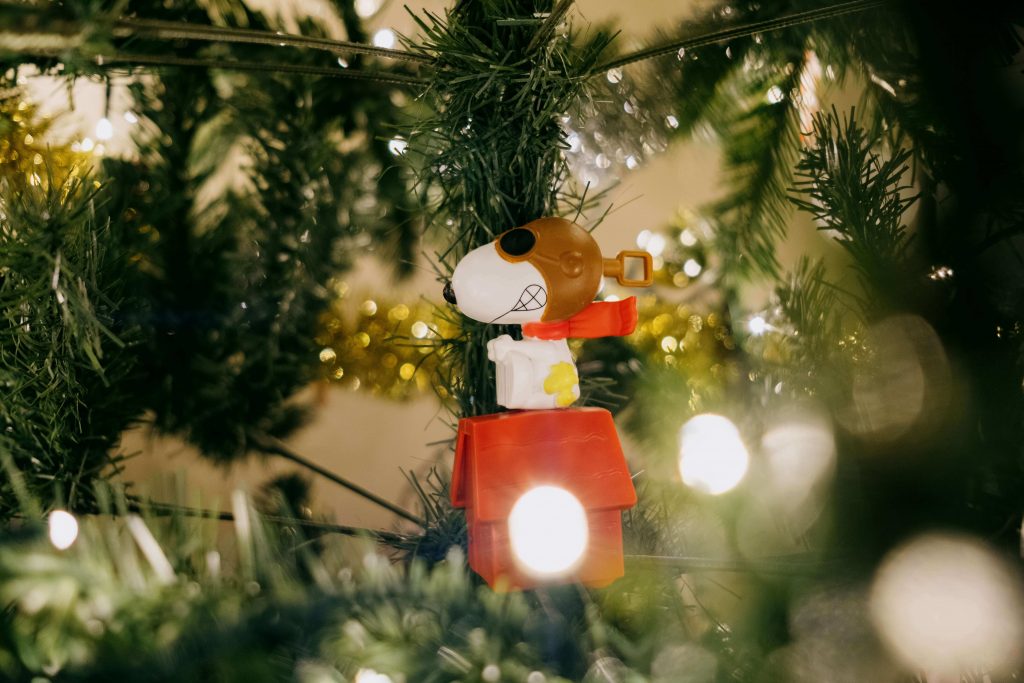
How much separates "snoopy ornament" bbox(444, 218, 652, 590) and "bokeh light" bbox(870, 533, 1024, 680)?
14cm

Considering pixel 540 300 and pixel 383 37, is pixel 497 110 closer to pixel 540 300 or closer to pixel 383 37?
pixel 540 300

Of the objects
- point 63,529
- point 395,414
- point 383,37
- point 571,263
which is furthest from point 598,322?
point 395,414

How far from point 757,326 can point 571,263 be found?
0.30 meters

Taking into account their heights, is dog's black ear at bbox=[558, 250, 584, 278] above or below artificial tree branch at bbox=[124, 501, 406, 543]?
above

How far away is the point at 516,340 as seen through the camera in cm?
43

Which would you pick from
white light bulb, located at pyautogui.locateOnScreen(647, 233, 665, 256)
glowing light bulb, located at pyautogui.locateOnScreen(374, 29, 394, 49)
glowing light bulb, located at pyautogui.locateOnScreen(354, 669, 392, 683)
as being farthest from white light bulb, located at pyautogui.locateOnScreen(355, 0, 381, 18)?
glowing light bulb, located at pyautogui.locateOnScreen(354, 669, 392, 683)

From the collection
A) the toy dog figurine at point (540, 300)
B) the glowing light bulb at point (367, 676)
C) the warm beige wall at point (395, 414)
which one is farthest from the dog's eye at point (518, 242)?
the warm beige wall at point (395, 414)

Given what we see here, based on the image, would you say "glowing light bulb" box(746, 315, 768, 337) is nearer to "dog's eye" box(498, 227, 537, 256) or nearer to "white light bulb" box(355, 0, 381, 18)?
"dog's eye" box(498, 227, 537, 256)

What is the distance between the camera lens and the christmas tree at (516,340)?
0.93 feet

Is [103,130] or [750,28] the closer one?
[750,28]

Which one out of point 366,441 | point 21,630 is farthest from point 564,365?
point 366,441

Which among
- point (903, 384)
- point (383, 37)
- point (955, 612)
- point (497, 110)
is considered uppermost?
point (383, 37)

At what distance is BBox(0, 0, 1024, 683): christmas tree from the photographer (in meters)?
0.28

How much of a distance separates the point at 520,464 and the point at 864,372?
206 millimetres
